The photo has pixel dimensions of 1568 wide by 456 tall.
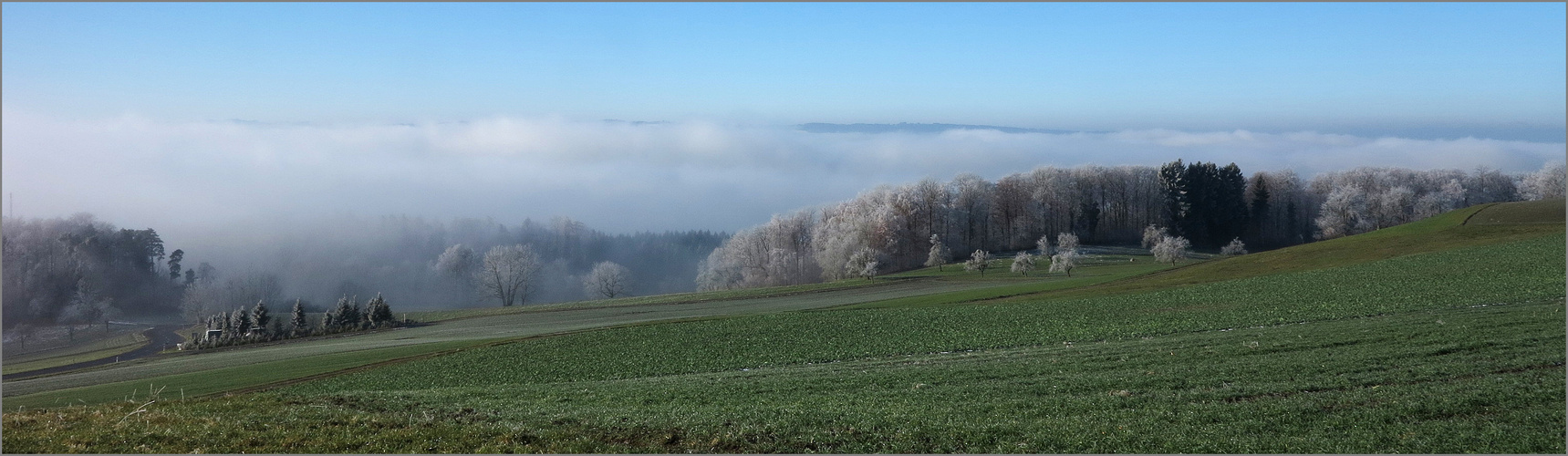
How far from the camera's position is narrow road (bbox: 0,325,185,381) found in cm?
6206

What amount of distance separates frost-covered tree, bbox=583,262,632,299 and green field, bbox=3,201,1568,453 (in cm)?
9721

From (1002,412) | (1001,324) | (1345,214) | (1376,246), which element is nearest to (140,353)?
(1001,324)

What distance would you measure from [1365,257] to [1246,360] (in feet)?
169

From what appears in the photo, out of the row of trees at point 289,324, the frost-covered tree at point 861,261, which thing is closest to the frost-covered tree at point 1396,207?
the frost-covered tree at point 861,261

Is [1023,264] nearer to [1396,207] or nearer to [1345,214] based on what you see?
[1345,214]

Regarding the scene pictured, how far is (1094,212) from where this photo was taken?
143 m

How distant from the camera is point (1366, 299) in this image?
131ft

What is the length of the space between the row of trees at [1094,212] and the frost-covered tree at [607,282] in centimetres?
1676

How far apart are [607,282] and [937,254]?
65.3m

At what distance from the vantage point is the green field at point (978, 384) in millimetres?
14047

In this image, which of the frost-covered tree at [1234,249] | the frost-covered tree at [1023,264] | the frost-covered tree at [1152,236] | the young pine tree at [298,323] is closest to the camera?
the young pine tree at [298,323]

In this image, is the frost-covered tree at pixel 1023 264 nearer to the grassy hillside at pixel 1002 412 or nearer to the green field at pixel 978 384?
the green field at pixel 978 384

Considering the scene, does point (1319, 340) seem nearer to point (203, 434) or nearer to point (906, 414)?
point (906, 414)

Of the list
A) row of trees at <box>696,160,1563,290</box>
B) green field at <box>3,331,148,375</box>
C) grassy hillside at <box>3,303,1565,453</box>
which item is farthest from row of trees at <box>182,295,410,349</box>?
grassy hillside at <box>3,303,1565,453</box>
